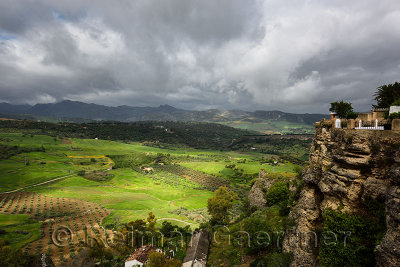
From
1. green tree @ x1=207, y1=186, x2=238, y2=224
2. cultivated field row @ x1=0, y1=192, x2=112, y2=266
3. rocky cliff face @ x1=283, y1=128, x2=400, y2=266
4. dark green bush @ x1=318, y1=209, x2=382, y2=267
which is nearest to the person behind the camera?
rocky cliff face @ x1=283, y1=128, x2=400, y2=266

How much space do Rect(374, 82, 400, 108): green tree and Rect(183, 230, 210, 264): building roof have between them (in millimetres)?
37078

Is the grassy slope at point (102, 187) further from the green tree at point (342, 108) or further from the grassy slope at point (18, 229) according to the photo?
the green tree at point (342, 108)

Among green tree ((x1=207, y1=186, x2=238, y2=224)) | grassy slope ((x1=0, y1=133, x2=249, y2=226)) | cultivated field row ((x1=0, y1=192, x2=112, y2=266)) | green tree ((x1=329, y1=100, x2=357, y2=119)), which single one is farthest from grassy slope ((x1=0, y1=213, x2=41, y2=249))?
green tree ((x1=329, y1=100, x2=357, y2=119))

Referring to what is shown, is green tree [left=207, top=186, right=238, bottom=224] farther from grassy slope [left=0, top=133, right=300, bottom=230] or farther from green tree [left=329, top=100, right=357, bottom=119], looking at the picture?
green tree [left=329, top=100, right=357, bottom=119]

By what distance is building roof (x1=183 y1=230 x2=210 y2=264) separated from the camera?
30248 millimetres

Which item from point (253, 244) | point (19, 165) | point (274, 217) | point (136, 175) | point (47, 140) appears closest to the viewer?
point (253, 244)

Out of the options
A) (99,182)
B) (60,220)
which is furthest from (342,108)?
(99,182)

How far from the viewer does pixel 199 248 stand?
105ft

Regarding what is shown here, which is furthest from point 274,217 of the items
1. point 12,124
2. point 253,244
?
point 12,124

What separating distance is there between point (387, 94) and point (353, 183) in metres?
24.4

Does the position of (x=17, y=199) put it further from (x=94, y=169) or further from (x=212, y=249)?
(x=212, y=249)

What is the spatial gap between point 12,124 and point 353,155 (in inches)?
10985

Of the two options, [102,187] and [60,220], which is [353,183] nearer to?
[60,220]

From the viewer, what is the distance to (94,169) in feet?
385
